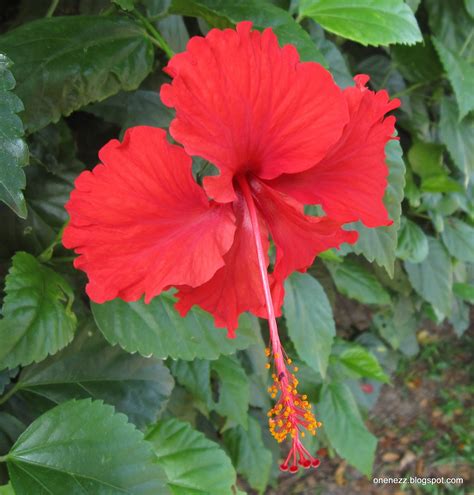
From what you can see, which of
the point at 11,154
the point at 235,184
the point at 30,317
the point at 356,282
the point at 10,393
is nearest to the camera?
the point at 11,154

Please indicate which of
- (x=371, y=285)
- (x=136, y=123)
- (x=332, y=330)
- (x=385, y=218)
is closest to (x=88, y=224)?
(x=385, y=218)

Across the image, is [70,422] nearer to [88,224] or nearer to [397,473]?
[88,224]

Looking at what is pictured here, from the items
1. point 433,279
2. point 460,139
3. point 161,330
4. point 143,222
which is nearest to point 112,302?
point 161,330

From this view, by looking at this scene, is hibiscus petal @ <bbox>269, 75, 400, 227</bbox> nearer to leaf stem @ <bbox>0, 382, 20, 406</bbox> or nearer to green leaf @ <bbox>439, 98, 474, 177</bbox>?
leaf stem @ <bbox>0, 382, 20, 406</bbox>

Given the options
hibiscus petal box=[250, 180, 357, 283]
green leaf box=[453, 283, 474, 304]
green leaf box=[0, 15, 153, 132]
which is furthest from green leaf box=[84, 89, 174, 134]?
green leaf box=[453, 283, 474, 304]

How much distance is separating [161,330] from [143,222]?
1.05ft

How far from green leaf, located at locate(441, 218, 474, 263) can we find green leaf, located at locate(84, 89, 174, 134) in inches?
48.4

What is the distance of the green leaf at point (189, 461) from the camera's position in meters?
0.94

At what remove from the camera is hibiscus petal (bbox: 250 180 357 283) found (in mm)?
676

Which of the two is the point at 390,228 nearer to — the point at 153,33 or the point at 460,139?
the point at 153,33

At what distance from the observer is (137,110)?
3.31ft

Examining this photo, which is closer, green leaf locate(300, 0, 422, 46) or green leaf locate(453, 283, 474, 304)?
green leaf locate(300, 0, 422, 46)

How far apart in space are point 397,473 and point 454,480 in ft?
0.69

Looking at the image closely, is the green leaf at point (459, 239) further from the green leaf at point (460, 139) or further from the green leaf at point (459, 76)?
the green leaf at point (459, 76)
